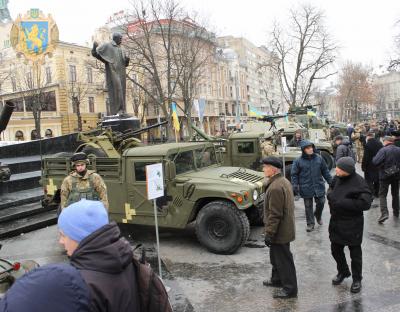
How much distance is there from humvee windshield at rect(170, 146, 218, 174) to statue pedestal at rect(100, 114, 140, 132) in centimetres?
328

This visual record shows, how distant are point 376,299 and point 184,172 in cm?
363

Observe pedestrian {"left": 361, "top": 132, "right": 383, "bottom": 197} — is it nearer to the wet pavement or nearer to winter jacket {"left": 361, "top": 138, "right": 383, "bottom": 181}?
winter jacket {"left": 361, "top": 138, "right": 383, "bottom": 181}

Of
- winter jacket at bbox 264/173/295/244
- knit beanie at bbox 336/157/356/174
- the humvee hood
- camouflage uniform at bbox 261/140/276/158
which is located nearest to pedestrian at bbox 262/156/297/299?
winter jacket at bbox 264/173/295/244

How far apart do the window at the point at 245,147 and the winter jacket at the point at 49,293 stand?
9.80 m

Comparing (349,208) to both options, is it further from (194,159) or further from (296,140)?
(296,140)

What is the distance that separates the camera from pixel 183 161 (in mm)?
7352

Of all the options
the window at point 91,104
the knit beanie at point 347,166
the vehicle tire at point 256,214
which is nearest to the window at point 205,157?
the vehicle tire at point 256,214

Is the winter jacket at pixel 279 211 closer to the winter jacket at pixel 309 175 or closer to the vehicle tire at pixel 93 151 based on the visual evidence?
the winter jacket at pixel 309 175

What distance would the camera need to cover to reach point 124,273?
185 centimetres

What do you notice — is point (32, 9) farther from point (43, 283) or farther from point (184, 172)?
point (43, 283)

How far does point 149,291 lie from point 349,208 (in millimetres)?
3396

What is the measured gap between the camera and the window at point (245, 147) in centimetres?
1126

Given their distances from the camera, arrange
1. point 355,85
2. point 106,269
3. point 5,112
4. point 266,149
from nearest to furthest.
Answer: point 106,269
point 5,112
point 266,149
point 355,85

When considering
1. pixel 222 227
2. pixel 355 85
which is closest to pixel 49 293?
pixel 222 227
